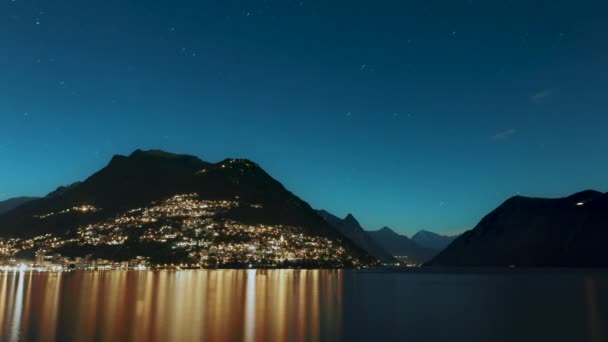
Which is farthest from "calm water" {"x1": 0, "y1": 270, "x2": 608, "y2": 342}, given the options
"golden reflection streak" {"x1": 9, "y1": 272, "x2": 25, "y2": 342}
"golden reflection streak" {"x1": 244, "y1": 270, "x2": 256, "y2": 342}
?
"golden reflection streak" {"x1": 244, "y1": 270, "x2": 256, "y2": 342}

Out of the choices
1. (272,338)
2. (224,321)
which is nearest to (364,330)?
(272,338)

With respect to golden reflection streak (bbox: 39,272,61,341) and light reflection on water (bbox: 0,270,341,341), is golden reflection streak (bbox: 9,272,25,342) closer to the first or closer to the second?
light reflection on water (bbox: 0,270,341,341)

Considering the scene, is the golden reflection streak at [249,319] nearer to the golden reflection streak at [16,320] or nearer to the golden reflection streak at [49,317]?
the golden reflection streak at [49,317]

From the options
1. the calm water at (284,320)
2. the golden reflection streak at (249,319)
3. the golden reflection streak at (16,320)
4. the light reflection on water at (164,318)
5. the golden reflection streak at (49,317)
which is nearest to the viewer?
the golden reflection streak at (16,320)

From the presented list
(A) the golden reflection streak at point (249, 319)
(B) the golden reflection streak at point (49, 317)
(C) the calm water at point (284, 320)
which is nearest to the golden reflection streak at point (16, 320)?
(C) the calm water at point (284, 320)

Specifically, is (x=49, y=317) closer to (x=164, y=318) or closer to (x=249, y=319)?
(x=164, y=318)

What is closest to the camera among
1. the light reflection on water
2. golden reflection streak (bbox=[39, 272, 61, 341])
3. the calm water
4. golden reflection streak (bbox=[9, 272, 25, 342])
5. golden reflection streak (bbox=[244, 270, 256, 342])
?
golden reflection streak (bbox=[9, 272, 25, 342])

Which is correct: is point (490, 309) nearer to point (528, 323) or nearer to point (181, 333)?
point (528, 323)

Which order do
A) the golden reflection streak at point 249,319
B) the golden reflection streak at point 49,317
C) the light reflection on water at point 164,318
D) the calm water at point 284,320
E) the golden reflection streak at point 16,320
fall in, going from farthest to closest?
the calm water at point 284,320 → the golden reflection streak at point 249,319 → the light reflection on water at point 164,318 → the golden reflection streak at point 49,317 → the golden reflection streak at point 16,320

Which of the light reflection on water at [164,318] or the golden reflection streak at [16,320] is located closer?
the golden reflection streak at [16,320]

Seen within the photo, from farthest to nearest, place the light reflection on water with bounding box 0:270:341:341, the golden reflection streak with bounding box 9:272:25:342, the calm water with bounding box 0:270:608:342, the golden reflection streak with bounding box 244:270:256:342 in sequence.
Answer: the calm water with bounding box 0:270:608:342
the golden reflection streak with bounding box 244:270:256:342
the light reflection on water with bounding box 0:270:341:341
the golden reflection streak with bounding box 9:272:25:342

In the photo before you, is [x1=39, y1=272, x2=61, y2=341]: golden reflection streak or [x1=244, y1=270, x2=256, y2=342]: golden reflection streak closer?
[x1=39, y1=272, x2=61, y2=341]: golden reflection streak

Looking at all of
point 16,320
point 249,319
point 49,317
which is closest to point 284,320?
point 249,319

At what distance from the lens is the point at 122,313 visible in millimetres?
60031
